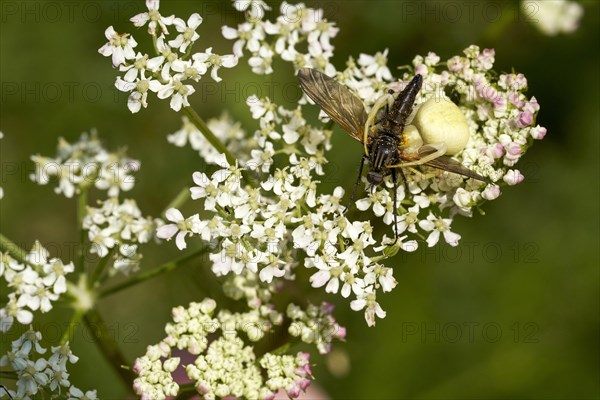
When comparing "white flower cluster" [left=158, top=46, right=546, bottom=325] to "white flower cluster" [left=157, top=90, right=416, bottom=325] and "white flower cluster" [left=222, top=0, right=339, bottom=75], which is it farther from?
"white flower cluster" [left=222, top=0, right=339, bottom=75]

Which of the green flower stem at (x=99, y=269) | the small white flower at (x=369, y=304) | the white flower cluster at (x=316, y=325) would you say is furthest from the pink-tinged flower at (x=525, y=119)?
the green flower stem at (x=99, y=269)

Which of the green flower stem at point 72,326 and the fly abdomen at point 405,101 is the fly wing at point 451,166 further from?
the green flower stem at point 72,326

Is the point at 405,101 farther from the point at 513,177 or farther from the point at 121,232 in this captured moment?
the point at 121,232

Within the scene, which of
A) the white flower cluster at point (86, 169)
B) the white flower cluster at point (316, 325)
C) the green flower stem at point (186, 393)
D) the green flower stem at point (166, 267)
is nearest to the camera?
the green flower stem at point (186, 393)

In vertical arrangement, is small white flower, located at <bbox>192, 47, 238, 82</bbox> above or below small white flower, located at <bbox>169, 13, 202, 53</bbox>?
below

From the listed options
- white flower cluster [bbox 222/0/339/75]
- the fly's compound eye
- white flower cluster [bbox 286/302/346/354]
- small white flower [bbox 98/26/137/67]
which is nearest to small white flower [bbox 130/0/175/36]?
small white flower [bbox 98/26/137/67]

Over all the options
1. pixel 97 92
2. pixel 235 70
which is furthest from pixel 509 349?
pixel 97 92
